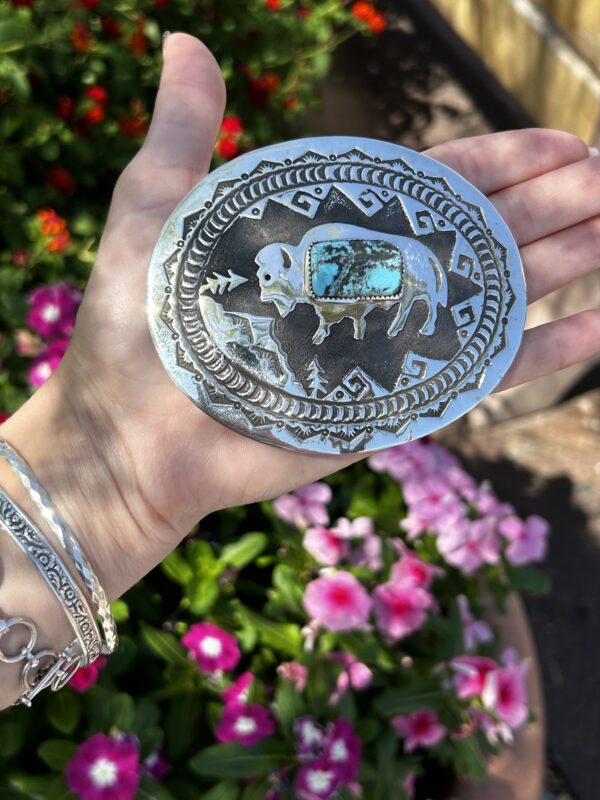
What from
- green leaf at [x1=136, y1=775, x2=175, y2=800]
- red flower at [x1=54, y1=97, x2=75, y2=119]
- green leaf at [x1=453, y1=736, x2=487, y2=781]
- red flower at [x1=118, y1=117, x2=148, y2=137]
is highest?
red flower at [x1=54, y1=97, x2=75, y2=119]

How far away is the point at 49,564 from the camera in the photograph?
1.44m

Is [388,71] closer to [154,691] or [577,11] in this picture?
[577,11]

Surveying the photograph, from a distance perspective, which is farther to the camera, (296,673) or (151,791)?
(296,673)

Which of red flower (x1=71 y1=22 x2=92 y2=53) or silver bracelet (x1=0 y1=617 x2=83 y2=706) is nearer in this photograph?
silver bracelet (x1=0 y1=617 x2=83 y2=706)

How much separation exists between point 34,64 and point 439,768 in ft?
7.48

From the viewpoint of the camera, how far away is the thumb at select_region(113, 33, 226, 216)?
1.72 m

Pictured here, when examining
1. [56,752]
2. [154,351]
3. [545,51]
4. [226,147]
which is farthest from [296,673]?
[545,51]

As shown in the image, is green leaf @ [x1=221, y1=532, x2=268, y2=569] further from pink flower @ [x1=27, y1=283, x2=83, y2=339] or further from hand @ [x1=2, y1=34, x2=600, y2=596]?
pink flower @ [x1=27, y1=283, x2=83, y2=339]

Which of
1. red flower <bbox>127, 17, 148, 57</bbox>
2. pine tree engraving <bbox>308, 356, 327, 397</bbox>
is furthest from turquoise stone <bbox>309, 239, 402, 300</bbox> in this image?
red flower <bbox>127, 17, 148, 57</bbox>

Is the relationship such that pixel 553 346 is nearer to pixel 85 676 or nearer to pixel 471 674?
pixel 471 674

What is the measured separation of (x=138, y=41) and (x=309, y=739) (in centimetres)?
208

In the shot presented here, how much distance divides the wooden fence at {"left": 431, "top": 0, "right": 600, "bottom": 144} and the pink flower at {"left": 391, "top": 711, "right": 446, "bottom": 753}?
2211mm

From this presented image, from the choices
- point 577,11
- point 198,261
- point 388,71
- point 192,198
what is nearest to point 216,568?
point 198,261

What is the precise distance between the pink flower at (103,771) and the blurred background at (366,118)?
2.79ft
